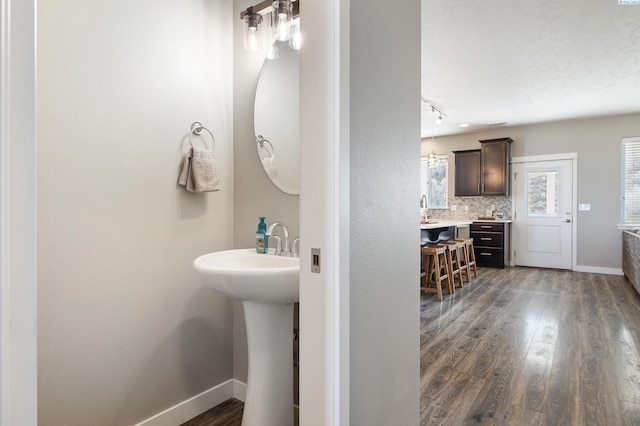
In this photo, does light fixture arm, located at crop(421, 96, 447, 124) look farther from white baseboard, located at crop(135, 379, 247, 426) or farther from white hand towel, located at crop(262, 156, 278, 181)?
white baseboard, located at crop(135, 379, 247, 426)

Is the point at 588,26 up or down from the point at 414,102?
up

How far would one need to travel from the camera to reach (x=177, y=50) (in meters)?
1.78

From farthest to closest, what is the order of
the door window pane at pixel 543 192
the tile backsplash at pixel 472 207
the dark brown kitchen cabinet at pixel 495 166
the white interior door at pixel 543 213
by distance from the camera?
1. the tile backsplash at pixel 472 207
2. the dark brown kitchen cabinet at pixel 495 166
3. the door window pane at pixel 543 192
4. the white interior door at pixel 543 213

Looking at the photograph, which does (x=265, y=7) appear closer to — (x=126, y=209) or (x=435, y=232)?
(x=126, y=209)

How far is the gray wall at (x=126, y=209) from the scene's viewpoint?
4.55ft

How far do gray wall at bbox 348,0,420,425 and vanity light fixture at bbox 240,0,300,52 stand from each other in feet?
2.17

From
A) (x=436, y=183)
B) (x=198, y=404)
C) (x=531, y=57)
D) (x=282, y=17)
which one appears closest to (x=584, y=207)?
(x=436, y=183)

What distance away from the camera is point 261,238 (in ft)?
A: 5.81

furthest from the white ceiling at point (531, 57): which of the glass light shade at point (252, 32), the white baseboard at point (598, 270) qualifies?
the white baseboard at point (598, 270)

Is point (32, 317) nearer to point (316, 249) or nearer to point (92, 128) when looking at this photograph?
point (316, 249)

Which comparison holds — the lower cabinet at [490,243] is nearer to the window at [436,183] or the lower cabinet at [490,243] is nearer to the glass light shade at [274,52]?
the window at [436,183]

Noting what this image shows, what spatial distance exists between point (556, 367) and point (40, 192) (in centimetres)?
314

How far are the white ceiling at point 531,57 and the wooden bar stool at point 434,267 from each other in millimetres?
2093

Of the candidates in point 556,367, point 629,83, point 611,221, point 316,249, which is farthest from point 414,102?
point 611,221
